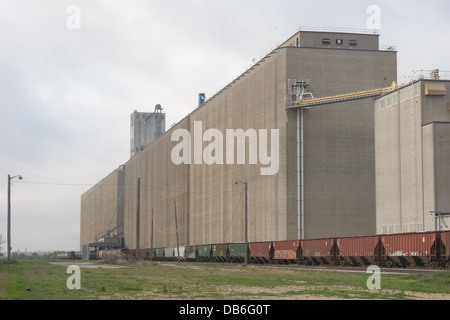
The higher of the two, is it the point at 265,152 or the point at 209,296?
the point at 265,152

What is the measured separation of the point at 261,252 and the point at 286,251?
8.20 metres

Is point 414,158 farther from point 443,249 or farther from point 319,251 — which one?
point 443,249

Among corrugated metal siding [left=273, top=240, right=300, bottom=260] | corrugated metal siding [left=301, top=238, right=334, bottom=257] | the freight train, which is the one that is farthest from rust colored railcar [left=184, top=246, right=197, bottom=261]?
corrugated metal siding [left=301, top=238, right=334, bottom=257]

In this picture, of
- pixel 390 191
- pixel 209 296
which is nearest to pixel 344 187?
pixel 390 191

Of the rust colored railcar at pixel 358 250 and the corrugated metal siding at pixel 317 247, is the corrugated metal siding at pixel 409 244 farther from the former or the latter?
the corrugated metal siding at pixel 317 247

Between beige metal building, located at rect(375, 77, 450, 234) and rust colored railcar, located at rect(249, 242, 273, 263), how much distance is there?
40.1 feet

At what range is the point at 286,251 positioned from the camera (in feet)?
236

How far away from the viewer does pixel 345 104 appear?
89875 mm

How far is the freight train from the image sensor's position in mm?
46728

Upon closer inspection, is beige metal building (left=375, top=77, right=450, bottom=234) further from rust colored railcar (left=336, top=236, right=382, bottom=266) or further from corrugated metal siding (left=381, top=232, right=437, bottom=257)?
corrugated metal siding (left=381, top=232, right=437, bottom=257)

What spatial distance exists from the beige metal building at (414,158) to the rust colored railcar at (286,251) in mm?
10351

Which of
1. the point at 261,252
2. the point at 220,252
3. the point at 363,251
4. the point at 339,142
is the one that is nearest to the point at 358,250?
the point at 363,251
